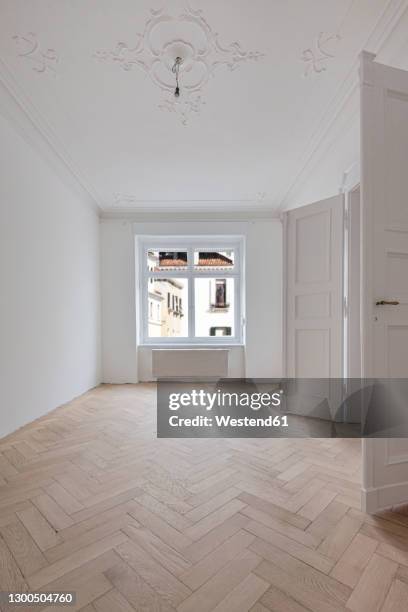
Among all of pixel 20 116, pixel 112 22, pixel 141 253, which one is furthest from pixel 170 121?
pixel 141 253

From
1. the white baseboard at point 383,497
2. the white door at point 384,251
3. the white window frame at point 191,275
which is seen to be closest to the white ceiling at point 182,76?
A: the white door at point 384,251

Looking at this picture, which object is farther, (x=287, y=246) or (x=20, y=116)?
(x=287, y=246)

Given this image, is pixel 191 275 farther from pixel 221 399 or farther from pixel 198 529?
pixel 198 529

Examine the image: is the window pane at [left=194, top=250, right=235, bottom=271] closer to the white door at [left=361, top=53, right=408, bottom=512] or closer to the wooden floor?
the wooden floor

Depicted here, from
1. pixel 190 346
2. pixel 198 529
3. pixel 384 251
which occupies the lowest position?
pixel 198 529

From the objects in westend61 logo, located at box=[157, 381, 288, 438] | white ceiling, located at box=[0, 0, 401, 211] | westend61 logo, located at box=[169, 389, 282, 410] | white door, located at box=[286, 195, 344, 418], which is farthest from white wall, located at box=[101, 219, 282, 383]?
white door, located at box=[286, 195, 344, 418]

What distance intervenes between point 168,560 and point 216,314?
4.52 meters

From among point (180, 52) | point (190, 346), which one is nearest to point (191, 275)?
point (190, 346)

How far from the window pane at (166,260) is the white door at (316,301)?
8.40 ft

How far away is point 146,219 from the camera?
539 centimetres

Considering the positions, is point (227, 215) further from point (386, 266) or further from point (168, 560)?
point (168, 560)

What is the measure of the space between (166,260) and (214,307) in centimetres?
122

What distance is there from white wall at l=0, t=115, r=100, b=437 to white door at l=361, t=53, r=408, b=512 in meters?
2.82

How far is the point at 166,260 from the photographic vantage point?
19.0 ft
